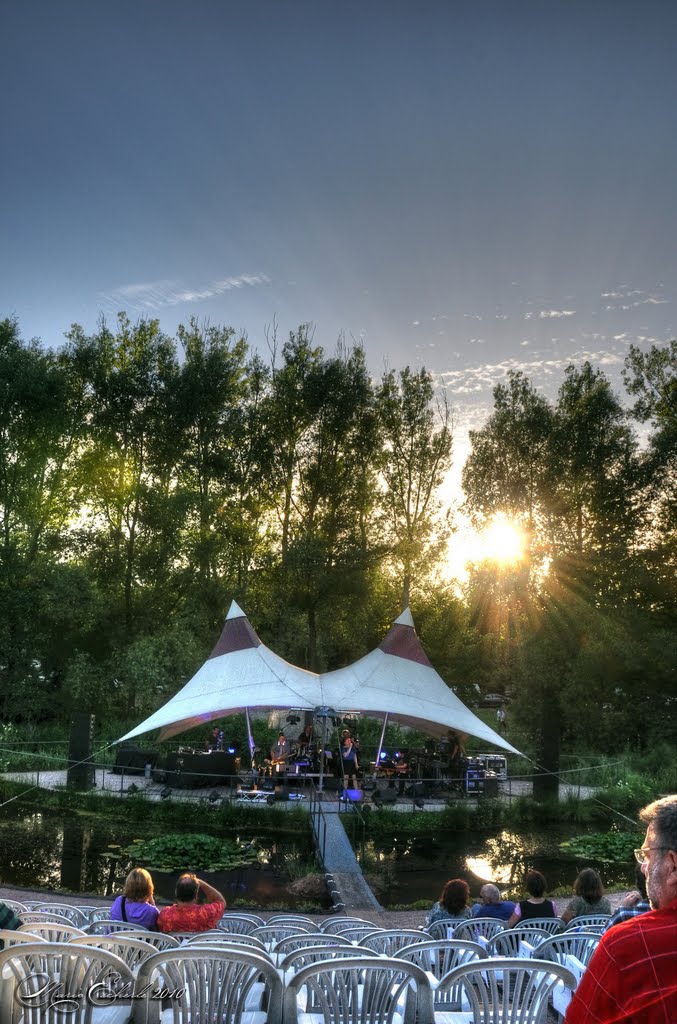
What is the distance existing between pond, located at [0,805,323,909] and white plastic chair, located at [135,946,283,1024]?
725 centimetres

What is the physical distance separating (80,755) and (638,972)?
16369mm

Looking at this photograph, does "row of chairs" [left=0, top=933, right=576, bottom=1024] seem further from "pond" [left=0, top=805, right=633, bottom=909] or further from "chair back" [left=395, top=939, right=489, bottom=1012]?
"pond" [left=0, top=805, right=633, bottom=909]

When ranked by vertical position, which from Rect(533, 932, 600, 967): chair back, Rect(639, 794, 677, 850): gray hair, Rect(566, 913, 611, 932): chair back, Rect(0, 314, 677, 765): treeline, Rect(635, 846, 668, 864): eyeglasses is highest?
Rect(0, 314, 677, 765): treeline

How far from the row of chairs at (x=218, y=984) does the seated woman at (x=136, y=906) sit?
8.57 ft

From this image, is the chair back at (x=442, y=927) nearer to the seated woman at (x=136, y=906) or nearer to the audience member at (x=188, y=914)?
the audience member at (x=188, y=914)

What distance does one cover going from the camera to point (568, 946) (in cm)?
473

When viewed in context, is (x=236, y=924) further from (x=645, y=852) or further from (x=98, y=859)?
(x=98, y=859)

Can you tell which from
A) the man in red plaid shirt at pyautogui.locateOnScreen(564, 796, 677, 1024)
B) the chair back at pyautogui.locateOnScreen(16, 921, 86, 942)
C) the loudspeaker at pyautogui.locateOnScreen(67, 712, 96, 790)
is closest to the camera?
the man in red plaid shirt at pyautogui.locateOnScreen(564, 796, 677, 1024)

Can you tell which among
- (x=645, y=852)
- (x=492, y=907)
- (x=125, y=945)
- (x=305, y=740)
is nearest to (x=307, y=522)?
(x=305, y=740)

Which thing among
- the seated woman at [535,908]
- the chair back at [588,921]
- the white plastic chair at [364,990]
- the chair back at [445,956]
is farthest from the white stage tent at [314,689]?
the white plastic chair at [364,990]

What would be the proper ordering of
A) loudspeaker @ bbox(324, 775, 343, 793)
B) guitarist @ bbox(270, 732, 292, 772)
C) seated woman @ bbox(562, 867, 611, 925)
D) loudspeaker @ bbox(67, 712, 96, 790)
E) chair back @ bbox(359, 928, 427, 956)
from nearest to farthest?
chair back @ bbox(359, 928, 427, 956) → seated woman @ bbox(562, 867, 611, 925) → loudspeaker @ bbox(67, 712, 96, 790) → loudspeaker @ bbox(324, 775, 343, 793) → guitarist @ bbox(270, 732, 292, 772)

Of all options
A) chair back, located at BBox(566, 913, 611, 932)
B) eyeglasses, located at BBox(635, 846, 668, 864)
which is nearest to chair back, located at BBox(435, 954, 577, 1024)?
eyeglasses, located at BBox(635, 846, 668, 864)

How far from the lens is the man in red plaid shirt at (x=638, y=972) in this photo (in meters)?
1.73

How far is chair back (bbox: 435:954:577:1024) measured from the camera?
3.00 meters
